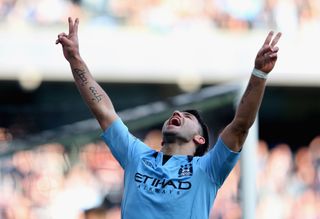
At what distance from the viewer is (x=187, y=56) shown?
1683cm

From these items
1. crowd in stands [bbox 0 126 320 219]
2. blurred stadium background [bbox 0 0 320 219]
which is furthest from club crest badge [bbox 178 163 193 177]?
blurred stadium background [bbox 0 0 320 219]

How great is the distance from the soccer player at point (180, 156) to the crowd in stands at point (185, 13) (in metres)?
11.2

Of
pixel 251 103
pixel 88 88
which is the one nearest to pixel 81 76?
pixel 88 88

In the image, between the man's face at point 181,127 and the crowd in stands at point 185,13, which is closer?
the man's face at point 181,127

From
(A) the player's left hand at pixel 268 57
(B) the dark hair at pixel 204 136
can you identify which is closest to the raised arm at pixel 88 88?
(B) the dark hair at pixel 204 136

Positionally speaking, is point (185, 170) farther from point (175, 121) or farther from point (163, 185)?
point (175, 121)

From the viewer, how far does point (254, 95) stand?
4641 millimetres

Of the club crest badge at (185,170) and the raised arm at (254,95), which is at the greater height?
the raised arm at (254,95)

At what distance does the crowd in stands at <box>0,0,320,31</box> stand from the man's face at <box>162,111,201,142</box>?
443 inches

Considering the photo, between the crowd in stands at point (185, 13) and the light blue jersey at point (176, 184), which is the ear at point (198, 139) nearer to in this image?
the light blue jersey at point (176, 184)

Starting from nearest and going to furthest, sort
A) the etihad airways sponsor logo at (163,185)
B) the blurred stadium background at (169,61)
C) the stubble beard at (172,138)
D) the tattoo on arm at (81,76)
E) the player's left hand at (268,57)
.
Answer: the player's left hand at (268,57) < the etihad airways sponsor logo at (163,185) < the stubble beard at (172,138) < the tattoo on arm at (81,76) < the blurred stadium background at (169,61)

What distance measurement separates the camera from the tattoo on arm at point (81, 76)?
5.26 m

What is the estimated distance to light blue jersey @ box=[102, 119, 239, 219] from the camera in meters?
4.70

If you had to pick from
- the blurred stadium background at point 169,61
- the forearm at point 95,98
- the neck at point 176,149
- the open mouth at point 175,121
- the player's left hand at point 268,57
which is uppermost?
the player's left hand at point 268,57
